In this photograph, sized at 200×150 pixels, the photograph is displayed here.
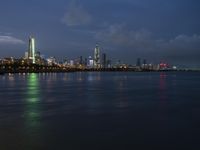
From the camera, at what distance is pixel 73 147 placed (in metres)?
14.0

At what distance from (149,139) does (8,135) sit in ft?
22.6

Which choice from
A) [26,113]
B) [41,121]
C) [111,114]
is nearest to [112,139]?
[41,121]

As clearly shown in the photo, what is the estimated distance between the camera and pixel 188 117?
22.6 meters

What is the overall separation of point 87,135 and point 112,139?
1506 mm

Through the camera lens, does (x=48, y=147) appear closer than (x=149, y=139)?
Yes

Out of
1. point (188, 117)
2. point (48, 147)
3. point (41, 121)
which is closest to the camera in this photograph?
point (48, 147)

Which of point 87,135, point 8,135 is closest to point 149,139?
point 87,135

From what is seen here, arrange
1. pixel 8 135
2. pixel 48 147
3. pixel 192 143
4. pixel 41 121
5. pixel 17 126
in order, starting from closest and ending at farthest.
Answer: pixel 48 147 < pixel 192 143 < pixel 8 135 < pixel 17 126 < pixel 41 121

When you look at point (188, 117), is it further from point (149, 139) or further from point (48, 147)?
point (48, 147)

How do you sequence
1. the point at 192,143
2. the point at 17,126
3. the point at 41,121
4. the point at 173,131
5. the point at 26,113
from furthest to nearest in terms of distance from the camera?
the point at 26,113 < the point at 41,121 < the point at 17,126 < the point at 173,131 < the point at 192,143

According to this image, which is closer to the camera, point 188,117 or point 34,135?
point 34,135

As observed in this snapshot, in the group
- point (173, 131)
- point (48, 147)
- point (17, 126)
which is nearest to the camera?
point (48, 147)

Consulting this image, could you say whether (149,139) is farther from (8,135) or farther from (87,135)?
(8,135)

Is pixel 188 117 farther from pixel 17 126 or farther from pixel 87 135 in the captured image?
pixel 17 126
